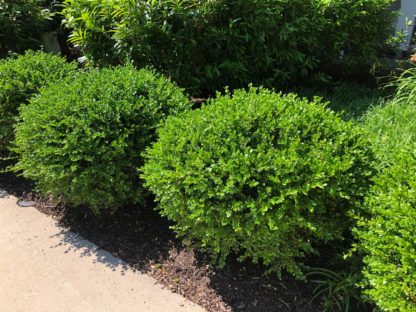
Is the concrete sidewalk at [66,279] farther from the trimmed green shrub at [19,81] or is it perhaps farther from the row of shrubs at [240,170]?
the trimmed green shrub at [19,81]

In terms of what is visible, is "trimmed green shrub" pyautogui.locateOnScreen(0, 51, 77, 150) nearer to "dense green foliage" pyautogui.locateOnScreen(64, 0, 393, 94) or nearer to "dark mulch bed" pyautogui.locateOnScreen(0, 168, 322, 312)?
"dense green foliage" pyautogui.locateOnScreen(64, 0, 393, 94)

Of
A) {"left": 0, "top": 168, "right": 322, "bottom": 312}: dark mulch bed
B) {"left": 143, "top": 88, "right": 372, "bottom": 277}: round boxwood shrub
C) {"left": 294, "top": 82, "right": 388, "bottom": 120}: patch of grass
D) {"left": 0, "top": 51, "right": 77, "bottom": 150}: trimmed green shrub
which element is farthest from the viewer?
{"left": 294, "top": 82, "right": 388, "bottom": 120}: patch of grass

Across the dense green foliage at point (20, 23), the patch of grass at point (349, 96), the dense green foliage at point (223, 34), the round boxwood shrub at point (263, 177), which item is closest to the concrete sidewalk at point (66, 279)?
the round boxwood shrub at point (263, 177)

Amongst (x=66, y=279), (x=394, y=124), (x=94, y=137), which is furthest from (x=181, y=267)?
(x=394, y=124)

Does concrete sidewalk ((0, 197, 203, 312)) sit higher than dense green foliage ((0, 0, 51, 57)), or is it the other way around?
dense green foliage ((0, 0, 51, 57))

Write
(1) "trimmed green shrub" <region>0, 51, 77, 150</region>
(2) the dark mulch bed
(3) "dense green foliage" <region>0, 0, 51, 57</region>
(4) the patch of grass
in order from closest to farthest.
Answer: (2) the dark mulch bed
(1) "trimmed green shrub" <region>0, 51, 77, 150</region>
(4) the patch of grass
(3) "dense green foliage" <region>0, 0, 51, 57</region>

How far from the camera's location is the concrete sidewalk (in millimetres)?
2867

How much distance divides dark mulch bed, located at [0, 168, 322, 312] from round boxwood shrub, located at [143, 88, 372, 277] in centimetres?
27

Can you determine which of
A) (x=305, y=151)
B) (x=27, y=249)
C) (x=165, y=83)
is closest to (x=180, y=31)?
(x=165, y=83)

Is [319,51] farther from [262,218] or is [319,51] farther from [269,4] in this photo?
[262,218]

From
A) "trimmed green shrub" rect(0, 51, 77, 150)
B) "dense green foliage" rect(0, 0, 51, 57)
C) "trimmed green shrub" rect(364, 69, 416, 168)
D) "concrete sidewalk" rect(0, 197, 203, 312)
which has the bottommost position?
"concrete sidewalk" rect(0, 197, 203, 312)

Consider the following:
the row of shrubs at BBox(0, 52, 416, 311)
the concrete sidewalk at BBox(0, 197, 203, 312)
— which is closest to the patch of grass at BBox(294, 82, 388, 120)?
the row of shrubs at BBox(0, 52, 416, 311)

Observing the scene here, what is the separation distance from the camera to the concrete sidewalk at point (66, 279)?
2867 mm

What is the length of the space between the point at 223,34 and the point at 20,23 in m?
3.26
